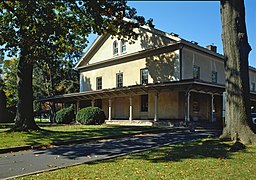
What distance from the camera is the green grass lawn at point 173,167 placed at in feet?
19.2

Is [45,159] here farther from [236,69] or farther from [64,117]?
[64,117]

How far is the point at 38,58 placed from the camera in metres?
14.3

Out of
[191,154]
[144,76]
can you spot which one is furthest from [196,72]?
[191,154]

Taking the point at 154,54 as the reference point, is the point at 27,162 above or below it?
below

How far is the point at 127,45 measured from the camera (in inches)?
1075

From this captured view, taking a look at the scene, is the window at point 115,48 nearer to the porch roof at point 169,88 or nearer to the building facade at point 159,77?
the building facade at point 159,77

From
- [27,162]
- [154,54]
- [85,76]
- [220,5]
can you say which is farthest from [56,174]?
[85,76]

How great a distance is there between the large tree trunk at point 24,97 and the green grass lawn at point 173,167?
27.8ft

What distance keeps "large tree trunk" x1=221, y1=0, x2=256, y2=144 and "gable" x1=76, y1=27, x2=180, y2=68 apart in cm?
1037

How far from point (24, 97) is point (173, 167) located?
11115mm

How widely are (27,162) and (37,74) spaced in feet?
148

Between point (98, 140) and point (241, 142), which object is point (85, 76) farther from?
point (241, 142)

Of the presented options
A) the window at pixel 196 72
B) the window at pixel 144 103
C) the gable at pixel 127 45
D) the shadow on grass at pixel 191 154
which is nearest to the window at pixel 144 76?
the window at pixel 144 103

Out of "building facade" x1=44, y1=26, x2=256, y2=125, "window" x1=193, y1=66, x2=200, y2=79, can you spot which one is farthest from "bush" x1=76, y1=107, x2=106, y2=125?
"window" x1=193, y1=66, x2=200, y2=79
